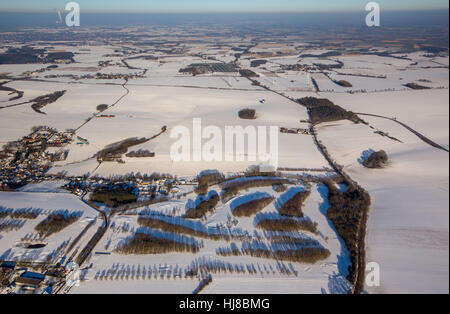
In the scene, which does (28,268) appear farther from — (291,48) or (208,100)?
(291,48)

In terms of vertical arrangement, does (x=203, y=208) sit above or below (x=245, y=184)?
below

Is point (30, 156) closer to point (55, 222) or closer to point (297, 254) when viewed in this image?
point (55, 222)

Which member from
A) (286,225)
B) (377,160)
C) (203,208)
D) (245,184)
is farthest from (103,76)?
(377,160)

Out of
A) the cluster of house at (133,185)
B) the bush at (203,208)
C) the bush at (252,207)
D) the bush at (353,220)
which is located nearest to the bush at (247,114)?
the cluster of house at (133,185)

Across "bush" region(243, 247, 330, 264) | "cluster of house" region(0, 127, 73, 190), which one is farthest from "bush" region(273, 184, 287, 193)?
"cluster of house" region(0, 127, 73, 190)

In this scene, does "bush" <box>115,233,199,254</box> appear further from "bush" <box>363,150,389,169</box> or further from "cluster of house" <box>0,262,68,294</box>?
"bush" <box>363,150,389,169</box>

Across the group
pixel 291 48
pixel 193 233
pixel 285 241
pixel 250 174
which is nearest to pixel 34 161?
pixel 193 233
